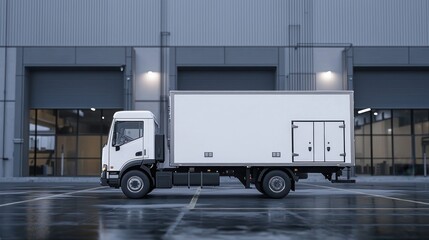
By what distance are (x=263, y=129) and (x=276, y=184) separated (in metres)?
1.87

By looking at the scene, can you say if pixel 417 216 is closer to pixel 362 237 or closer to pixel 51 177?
pixel 362 237

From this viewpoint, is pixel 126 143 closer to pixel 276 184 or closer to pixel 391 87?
pixel 276 184

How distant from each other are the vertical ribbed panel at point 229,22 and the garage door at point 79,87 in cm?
503

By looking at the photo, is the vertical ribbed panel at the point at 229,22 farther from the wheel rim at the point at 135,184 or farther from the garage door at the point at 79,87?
the wheel rim at the point at 135,184

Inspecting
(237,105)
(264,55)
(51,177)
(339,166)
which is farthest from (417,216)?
(51,177)

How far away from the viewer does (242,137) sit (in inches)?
680

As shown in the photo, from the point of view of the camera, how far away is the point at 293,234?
30.7ft

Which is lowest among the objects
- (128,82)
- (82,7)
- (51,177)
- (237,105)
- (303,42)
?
(51,177)

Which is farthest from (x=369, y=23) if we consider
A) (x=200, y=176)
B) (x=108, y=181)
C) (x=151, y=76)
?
(x=108, y=181)

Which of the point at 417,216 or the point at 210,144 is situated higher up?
the point at 210,144

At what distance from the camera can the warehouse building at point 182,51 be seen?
1305 inches

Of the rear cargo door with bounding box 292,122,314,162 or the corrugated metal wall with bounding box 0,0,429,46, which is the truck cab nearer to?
the rear cargo door with bounding box 292,122,314,162

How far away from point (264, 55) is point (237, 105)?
1662 centimetres

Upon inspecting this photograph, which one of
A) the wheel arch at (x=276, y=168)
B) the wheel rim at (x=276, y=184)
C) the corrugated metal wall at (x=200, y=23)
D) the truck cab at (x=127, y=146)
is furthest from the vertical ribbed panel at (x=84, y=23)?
the wheel rim at (x=276, y=184)
